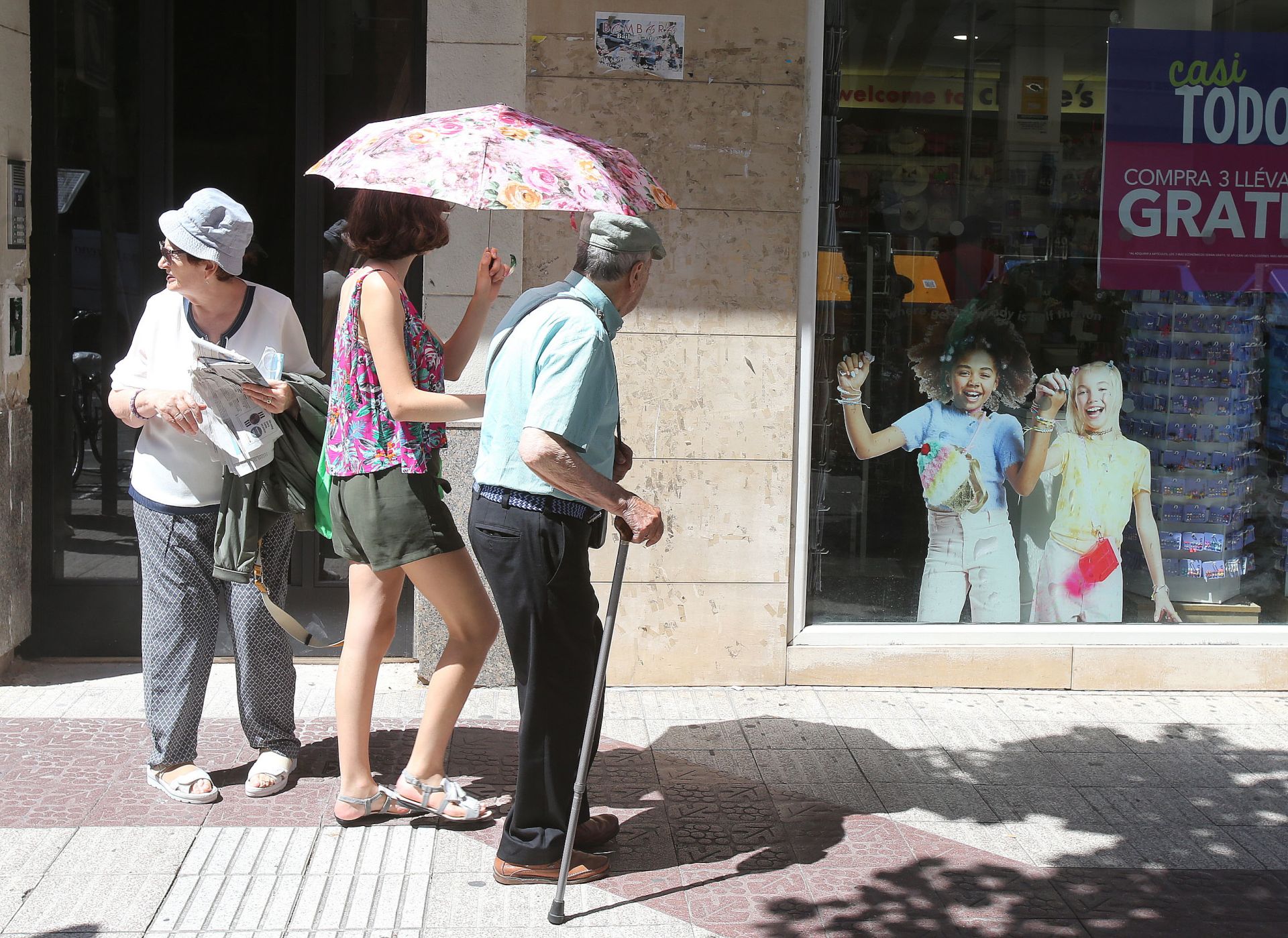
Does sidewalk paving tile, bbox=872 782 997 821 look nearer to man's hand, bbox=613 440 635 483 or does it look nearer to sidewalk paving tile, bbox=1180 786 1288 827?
sidewalk paving tile, bbox=1180 786 1288 827

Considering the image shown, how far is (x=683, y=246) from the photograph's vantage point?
222 inches

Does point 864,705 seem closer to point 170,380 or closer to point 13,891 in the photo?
point 170,380

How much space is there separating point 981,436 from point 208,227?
11.3 ft

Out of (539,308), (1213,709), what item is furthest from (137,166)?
(1213,709)

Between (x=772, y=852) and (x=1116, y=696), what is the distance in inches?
95.9

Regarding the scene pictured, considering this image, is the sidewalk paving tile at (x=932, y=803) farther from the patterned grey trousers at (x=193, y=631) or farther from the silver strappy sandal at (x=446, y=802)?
the patterned grey trousers at (x=193, y=631)

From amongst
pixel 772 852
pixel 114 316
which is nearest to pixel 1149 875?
pixel 772 852

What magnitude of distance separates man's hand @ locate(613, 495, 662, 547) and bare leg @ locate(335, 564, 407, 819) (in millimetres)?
933

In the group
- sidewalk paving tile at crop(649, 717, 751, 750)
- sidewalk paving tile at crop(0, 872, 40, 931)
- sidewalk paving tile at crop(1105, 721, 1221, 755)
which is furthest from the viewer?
sidewalk paving tile at crop(1105, 721, 1221, 755)

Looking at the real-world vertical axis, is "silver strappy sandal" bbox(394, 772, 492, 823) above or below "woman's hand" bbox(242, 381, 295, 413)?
below

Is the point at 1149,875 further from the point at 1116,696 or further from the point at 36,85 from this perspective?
the point at 36,85

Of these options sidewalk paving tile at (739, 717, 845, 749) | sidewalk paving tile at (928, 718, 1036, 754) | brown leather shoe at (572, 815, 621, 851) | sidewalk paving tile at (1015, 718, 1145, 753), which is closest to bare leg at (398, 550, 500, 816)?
brown leather shoe at (572, 815, 621, 851)

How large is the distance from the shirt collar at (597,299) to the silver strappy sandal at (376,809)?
1644mm

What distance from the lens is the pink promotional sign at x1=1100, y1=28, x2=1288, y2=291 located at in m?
5.96
